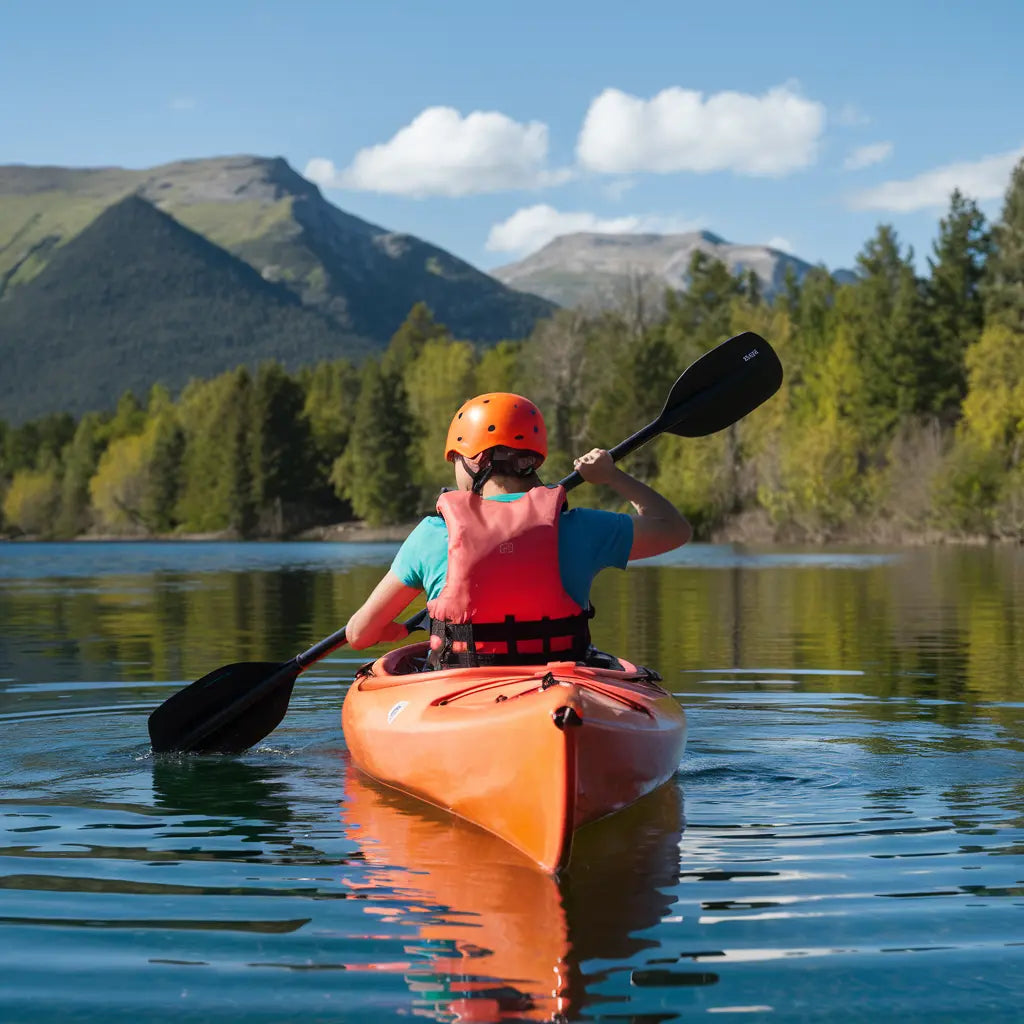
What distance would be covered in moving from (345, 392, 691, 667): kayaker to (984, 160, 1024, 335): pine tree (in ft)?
192

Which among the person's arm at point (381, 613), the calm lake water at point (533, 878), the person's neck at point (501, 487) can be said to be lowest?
the calm lake water at point (533, 878)

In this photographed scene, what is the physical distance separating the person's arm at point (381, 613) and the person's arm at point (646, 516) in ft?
3.03

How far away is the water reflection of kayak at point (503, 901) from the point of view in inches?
147

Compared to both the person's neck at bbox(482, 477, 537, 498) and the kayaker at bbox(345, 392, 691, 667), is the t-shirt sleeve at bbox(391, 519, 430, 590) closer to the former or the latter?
the kayaker at bbox(345, 392, 691, 667)

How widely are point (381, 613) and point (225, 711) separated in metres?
2.07

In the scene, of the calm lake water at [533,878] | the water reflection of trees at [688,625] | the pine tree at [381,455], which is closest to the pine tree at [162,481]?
the pine tree at [381,455]

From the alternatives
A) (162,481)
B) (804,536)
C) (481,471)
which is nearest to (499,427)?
(481,471)

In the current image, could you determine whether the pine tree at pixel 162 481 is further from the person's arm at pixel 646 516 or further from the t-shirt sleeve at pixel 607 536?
the t-shirt sleeve at pixel 607 536

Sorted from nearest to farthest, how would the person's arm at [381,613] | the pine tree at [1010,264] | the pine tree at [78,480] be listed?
the person's arm at [381,613] → the pine tree at [1010,264] → the pine tree at [78,480]

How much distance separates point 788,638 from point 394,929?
11309 mm

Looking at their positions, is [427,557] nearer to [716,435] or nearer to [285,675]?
[285,675]

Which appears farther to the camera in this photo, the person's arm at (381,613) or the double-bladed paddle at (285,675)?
the double-bladed paddle at (285,675)

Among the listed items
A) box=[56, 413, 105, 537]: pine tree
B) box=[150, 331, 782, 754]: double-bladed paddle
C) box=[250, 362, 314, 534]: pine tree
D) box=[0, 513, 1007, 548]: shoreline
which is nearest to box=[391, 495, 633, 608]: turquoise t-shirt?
box=[150, 331, 782, 754]: double-bladed paddle

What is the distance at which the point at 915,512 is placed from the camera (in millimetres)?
54219
